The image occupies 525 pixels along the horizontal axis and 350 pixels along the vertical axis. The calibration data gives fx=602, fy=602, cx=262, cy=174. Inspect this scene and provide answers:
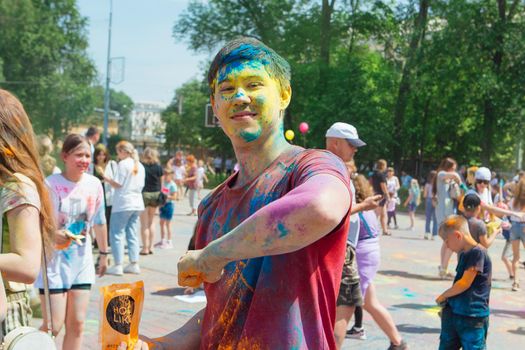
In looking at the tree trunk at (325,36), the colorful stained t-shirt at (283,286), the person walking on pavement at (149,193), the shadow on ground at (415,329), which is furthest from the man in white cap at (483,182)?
the tree trunk at (325,36)

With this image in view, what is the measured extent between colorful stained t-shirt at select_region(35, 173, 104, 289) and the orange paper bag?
267cm

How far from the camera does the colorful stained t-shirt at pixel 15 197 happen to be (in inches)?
91.0

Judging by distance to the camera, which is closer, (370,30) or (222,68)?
(222,68)

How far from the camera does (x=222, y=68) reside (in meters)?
1.67

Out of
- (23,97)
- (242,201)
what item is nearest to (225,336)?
(242,201)

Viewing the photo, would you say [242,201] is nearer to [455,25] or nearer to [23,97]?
[455,25]

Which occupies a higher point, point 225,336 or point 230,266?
point 230,266

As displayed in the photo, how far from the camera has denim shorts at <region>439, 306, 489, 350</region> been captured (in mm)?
4090

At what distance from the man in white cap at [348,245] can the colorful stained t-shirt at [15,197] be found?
2.56 meters

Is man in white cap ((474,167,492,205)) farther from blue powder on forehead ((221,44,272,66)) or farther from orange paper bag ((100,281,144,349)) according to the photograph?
orange paper bag ((100,281,144,349))

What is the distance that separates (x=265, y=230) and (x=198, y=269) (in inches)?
9.3

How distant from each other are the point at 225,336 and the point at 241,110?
2.00 feet

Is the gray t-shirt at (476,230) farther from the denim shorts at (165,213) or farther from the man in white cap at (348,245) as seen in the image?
the denim shorts at (165,213)

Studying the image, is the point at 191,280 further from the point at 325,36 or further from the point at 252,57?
the point at 325,36
